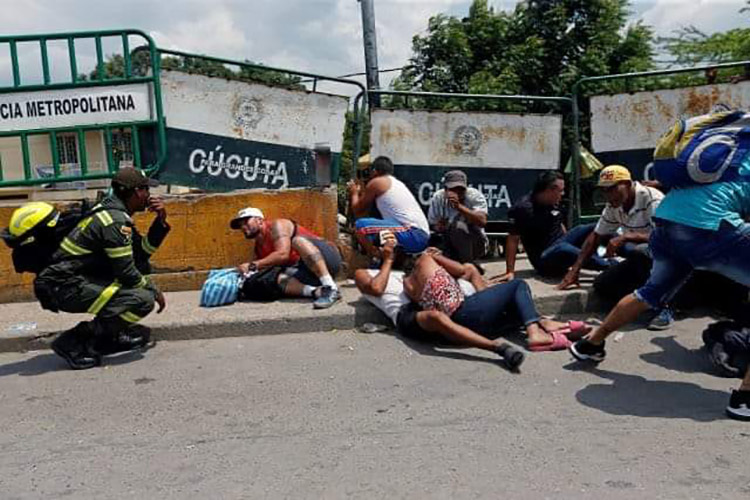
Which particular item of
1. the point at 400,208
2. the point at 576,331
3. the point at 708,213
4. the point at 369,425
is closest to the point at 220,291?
the point at 400,208

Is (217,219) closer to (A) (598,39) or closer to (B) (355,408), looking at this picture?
(B) (355,408)

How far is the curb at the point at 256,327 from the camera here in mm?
5113

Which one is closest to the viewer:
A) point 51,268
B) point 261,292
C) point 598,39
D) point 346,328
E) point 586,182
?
point 51,268

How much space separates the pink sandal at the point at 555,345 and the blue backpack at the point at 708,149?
1.36 m

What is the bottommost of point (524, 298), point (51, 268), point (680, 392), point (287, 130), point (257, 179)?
point (680, 392)

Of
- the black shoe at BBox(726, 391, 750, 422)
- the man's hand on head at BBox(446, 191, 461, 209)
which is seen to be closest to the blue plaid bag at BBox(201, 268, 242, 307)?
the man's hand on head at BBox(446, 191, 461, 209)

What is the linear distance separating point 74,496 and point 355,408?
1458 mm

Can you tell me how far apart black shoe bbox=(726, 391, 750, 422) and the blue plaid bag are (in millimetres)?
3637

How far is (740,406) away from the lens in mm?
3490

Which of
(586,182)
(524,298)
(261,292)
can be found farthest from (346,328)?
(586,182)

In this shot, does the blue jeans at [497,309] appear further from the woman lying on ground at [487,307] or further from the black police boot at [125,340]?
the black police boot at [125,340]

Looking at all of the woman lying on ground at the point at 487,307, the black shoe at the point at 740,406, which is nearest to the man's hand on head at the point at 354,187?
the woman lying on ground at the point at 487,307

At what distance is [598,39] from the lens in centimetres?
1341

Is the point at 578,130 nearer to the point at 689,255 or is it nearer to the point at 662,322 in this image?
the point at 662,322
